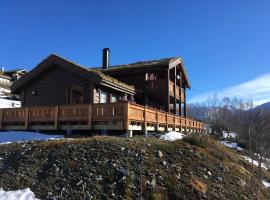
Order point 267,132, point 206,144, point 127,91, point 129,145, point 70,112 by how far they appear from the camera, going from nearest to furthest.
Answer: point 129,145 < point 206,144 < point 70,112 < point 127,91 < point 267,132

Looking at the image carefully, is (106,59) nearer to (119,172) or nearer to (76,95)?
(76,95)

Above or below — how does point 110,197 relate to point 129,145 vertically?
below

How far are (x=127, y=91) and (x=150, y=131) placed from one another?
5441 millimetres

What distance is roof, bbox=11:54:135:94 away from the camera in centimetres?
1997

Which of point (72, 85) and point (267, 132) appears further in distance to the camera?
point (267, 132)

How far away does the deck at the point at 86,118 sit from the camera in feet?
53.1

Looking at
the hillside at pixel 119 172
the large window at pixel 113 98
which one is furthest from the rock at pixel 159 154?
the large window at pixel 113 98

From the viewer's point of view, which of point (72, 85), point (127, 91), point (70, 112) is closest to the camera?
point (70, 112)

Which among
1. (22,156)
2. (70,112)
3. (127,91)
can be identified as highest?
(127,91)

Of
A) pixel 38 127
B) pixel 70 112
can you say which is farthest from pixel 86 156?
pixel 38 127

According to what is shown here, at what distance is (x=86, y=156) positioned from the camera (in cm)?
1168

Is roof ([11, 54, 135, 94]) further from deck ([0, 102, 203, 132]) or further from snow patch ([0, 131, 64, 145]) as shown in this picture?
snow patch ([0, 131, 64, 145])

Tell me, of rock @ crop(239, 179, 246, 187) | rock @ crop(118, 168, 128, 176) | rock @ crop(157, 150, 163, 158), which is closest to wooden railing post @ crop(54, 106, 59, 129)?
rock @ crop(157, 150, 163, 158)

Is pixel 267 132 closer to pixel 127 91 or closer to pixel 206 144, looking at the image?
pixel 127 91
